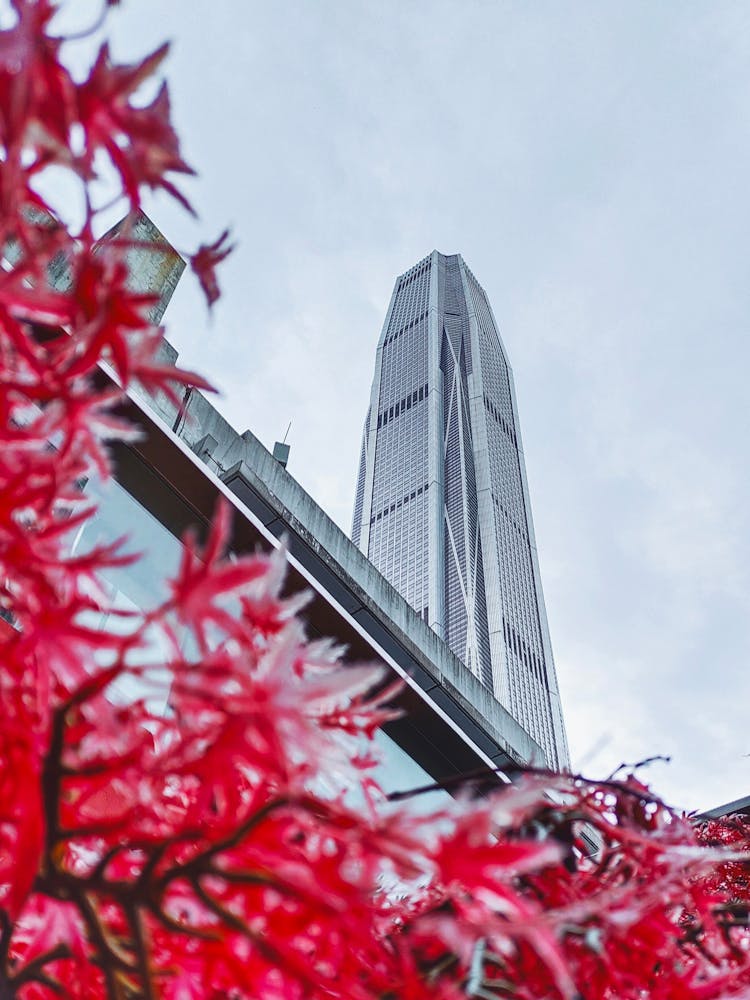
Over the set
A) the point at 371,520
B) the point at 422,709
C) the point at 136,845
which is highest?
the point at 371,520

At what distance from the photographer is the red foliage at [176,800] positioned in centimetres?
61

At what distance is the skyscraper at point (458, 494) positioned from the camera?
60219mm

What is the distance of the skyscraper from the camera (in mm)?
60219

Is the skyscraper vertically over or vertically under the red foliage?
over

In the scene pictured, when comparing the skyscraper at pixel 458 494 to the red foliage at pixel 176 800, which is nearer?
the red foliage at pixel 176 800

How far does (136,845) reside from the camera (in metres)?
0.69

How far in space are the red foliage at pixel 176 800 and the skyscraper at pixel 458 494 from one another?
55.4m

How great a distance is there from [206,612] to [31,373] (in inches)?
20.6

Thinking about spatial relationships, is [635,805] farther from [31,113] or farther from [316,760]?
[31,113]

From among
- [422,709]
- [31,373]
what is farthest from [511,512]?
[31,373]

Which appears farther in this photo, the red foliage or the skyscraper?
the skyscraper

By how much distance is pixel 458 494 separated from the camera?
6825 cm

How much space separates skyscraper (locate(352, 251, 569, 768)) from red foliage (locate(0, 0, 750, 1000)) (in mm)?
55375

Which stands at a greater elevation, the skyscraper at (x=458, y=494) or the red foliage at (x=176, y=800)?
the skyscraper at (x=458, y=494)
